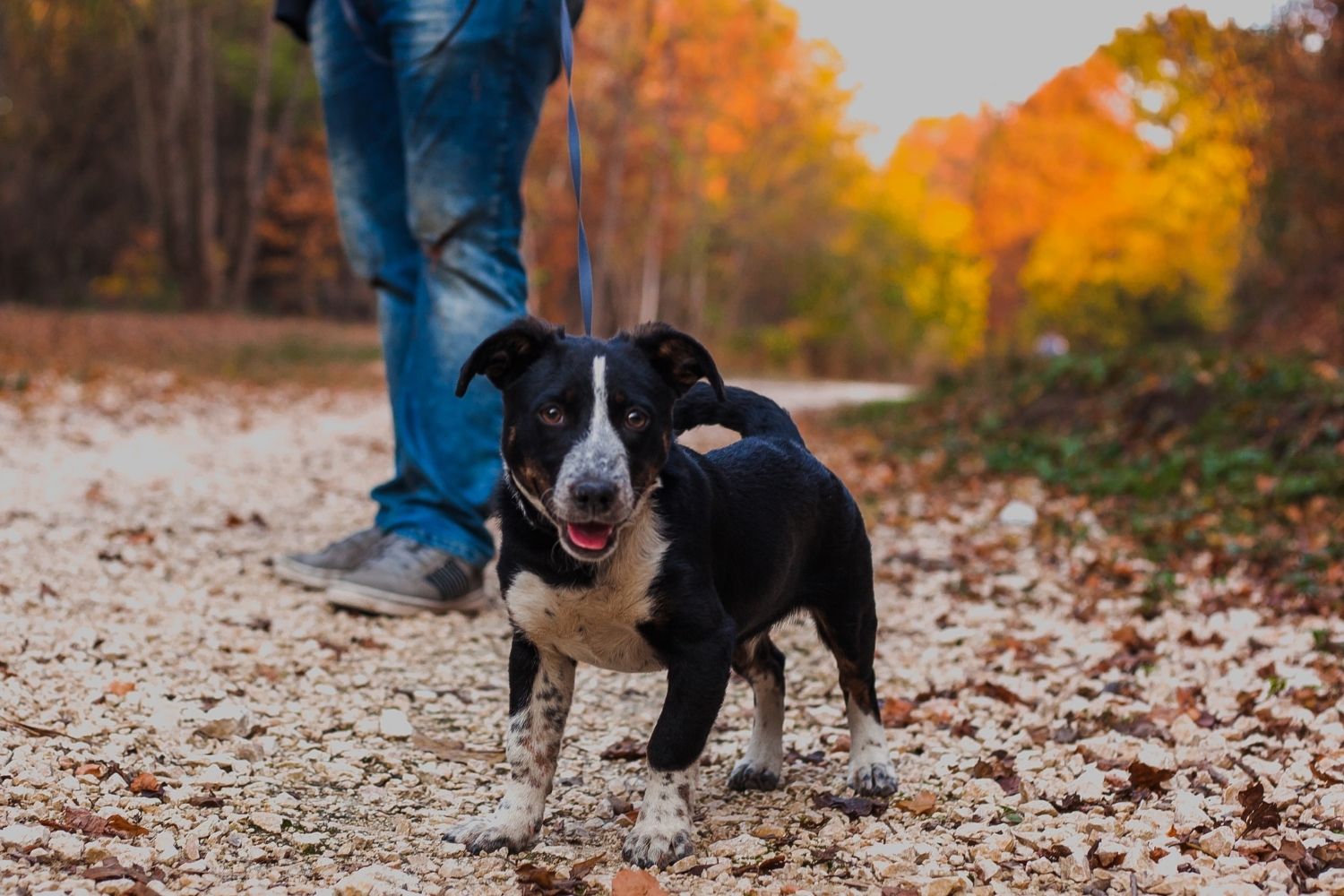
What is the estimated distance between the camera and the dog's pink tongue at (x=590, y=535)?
291 centimetres

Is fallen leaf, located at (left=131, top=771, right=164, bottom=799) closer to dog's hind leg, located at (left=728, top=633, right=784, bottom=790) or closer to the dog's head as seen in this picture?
the dog's head

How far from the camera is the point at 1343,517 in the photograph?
664cm

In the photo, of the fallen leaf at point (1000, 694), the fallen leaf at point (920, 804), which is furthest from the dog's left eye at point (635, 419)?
the fallen leaf at point (1000, 694)

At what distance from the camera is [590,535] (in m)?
2.92

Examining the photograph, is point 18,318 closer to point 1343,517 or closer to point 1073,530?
point 1073,530

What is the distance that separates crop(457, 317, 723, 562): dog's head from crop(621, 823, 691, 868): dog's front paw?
634 millimetres

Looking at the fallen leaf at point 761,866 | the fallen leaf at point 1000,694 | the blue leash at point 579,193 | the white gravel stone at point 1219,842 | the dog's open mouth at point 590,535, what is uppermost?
the blue leash at point 579,193

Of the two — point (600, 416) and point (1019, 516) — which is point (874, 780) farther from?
point (1019, 516)

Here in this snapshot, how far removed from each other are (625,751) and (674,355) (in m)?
1.25

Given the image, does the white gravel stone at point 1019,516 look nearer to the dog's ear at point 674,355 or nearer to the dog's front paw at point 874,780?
the dog's front paw at point 874,780

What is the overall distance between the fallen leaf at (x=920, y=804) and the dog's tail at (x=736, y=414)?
3.28 ft

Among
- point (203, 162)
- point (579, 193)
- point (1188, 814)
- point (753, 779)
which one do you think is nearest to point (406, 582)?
point (579, 193)

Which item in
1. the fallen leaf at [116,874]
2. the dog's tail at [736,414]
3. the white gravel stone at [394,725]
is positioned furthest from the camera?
the white gravel stone at [394,725]

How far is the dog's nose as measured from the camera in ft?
9.37
